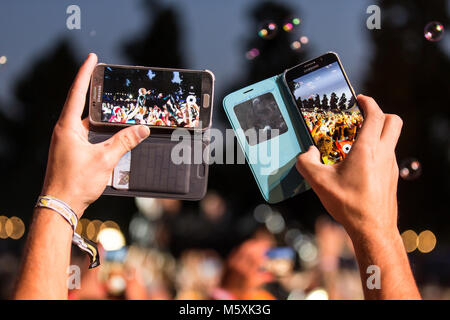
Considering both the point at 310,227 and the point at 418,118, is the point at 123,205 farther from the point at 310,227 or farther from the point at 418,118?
the point at 418,118

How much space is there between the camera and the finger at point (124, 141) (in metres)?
1.75

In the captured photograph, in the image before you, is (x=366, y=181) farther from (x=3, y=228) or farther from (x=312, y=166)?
(x=3, y=228)

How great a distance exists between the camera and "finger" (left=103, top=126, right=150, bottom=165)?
175cm

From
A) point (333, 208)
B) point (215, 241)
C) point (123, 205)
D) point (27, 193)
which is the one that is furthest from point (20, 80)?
point (333, 208)

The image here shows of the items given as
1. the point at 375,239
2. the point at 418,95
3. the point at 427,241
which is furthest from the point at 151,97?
the point at 427,241

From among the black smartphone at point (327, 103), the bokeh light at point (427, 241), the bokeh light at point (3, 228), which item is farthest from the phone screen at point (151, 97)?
the bokeh light at point (3, 228)

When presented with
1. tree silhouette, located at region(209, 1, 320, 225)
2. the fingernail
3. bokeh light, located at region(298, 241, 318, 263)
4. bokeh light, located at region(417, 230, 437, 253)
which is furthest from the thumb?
bokeh light, located at region(417, 230, 437, 253)

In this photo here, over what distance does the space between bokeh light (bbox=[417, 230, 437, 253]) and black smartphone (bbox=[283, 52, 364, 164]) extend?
34.4 ft

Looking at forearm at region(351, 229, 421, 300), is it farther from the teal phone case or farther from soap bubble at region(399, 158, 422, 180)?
soap bubble at region(399, 158, 422, 180)

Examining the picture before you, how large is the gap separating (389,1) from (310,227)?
5.32m

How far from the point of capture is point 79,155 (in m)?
1.67

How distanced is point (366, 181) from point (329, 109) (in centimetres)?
57

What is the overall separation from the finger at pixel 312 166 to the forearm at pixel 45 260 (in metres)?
0.99

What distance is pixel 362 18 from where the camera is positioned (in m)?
5.18
